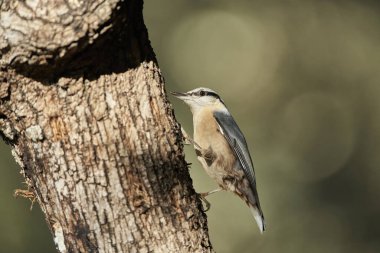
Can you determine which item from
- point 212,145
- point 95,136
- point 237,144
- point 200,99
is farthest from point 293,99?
point 95,136

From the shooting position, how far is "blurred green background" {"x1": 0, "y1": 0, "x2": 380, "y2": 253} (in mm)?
9992

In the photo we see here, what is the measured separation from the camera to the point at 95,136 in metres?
2.59

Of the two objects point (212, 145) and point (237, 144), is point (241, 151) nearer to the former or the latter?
point (237, 144)

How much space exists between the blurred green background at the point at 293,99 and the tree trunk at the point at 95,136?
720 centimetres

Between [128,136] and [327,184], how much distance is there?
7929 mm

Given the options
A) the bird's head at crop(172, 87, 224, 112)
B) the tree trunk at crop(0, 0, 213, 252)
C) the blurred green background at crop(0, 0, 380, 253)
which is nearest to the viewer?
the tree trunk at crop(0, 0, 213, 252)

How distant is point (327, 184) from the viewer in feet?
33.4

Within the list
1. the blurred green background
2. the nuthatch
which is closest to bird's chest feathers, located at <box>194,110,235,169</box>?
the nuthatch

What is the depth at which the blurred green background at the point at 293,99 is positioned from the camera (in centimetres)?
999

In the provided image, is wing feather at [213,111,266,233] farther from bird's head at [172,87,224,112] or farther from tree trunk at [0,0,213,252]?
tree trunk at [0,0,213,252]

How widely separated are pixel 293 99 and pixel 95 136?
845 cm

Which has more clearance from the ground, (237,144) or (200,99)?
(200,99)

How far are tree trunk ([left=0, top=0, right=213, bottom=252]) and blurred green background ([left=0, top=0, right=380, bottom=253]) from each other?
720 cm

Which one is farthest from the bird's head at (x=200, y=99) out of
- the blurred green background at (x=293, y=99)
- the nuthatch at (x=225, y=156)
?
the blurred green background at (x=293, y=99)
